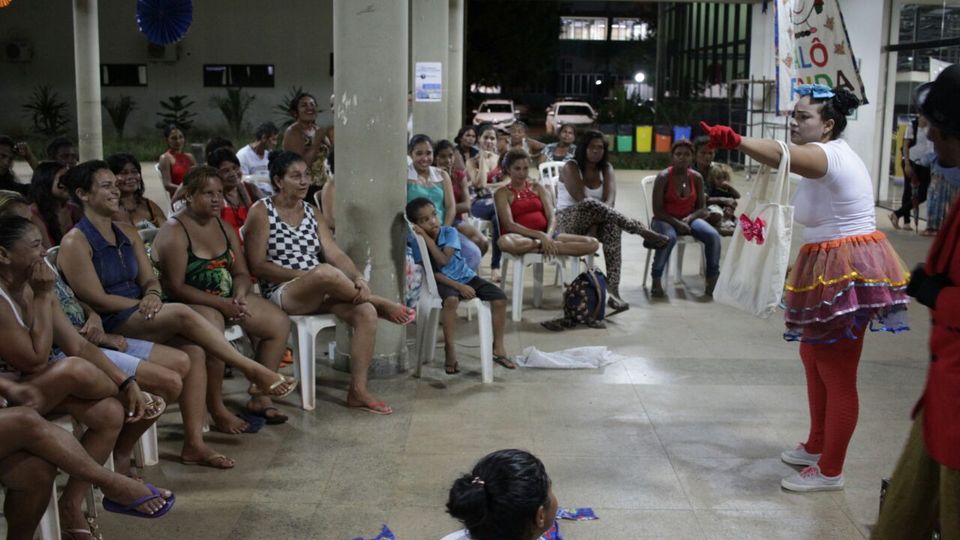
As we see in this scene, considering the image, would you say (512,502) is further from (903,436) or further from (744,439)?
(903,436)

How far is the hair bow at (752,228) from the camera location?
14.9ft

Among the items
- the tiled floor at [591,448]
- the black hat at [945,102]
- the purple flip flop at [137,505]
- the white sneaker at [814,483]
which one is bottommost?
the tiled floor at [591,448]

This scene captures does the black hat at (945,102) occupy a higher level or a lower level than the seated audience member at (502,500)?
higher

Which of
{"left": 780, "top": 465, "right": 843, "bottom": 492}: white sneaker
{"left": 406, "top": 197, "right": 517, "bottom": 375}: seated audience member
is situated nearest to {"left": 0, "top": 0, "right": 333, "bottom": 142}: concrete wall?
{"left": 406, "top": 197, "right": 517, "bottom": 375}: seated audience member

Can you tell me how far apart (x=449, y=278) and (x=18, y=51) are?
975 inches

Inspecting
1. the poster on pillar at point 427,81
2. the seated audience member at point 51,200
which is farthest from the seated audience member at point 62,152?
the poster on pillar at point 427,81

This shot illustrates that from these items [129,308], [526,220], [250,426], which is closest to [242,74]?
[526,220]

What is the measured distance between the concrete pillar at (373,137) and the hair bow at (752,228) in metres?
2.22

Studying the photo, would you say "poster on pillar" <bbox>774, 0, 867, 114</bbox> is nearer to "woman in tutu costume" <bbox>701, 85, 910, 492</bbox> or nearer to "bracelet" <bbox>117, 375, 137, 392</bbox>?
"woman in tutu costume" <bbox>701, 85, 910, 492</bbox>

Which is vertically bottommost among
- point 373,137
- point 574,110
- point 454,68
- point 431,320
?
point 431,320

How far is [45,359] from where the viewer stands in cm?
367

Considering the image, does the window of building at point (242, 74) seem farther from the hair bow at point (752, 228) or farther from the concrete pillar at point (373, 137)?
the hair bow at point (752, 228)

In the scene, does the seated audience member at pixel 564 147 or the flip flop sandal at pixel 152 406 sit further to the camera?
the seated audience member at pixel 564 147

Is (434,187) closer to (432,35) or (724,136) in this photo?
(724,136)
